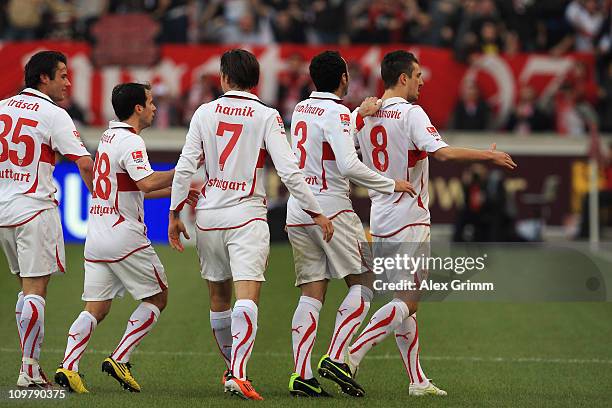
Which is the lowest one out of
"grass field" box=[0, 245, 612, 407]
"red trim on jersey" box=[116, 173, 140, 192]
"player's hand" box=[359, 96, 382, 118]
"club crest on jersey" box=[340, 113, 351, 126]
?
"grass field" box=[0, 245, 612, 407]

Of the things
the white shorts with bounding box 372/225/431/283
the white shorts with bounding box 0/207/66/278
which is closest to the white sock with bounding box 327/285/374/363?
the white shorts with bounding box 372/225/431/283

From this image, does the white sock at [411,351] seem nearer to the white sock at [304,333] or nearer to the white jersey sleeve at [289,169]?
the white sock at [304,333]

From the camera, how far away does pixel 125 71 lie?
23938mm

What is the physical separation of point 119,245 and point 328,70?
185 centimetres

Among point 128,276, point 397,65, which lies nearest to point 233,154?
point 128,276

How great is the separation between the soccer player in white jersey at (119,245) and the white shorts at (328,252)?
32.5 inches

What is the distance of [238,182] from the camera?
27.0ft

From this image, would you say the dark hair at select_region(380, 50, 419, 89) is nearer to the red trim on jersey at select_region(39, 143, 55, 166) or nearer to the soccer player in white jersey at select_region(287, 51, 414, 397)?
the soccer player in white jersey at select_region(287, 51, 414, 397)

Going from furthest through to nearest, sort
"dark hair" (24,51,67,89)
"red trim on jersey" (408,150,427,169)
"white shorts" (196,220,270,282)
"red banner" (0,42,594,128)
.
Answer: "red banner" (0,42,594,128) < "dark hair" (24,51,67,89) < "red trim on jersey" (408,150,427,169) < "white shorts" (196,220,270,282)

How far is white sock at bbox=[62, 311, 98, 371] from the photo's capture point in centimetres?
842

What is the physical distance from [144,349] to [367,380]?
2.46 m

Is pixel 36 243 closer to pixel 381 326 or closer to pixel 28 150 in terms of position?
pixel 28 150

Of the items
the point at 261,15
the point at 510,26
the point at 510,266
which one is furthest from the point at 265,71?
the point at 510,266

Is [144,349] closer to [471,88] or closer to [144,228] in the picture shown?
[144,228]
